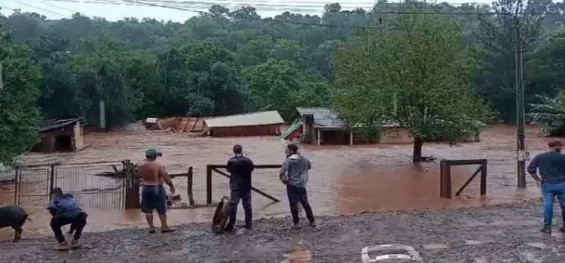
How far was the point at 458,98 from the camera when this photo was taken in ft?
100

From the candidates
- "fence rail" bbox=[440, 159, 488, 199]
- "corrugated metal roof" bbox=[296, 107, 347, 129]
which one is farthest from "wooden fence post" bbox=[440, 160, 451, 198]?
"corrugated metal roof" bbox=[296, 107, 347, 129]

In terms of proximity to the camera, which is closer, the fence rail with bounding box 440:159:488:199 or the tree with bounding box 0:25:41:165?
the fence rail with bounding box 440:159:488:199

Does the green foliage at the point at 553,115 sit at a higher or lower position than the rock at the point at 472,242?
higher

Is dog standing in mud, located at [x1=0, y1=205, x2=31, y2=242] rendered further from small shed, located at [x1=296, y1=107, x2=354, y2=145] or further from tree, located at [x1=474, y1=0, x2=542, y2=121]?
tree, located at [x1=474, y1=0, x2=542, y2=121]

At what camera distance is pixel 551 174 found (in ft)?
34.9

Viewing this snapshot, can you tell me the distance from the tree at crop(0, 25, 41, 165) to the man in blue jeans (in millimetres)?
18331

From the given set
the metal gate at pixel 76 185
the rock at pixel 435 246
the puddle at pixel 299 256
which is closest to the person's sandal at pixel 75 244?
the puddle at pixel 299 256

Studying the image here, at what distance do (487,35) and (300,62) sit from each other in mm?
27962

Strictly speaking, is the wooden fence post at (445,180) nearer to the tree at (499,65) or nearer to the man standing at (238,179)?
the man standing at (238,179)

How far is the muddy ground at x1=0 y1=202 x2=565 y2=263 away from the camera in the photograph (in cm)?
938

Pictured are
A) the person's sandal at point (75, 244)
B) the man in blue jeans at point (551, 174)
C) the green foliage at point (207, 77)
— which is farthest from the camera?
the green foliage at point (207, 77)

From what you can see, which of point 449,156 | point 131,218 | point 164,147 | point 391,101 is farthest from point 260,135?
point 131,218

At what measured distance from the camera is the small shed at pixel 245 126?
2238 inches

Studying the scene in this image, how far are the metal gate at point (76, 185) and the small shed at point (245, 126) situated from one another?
1015 inches
